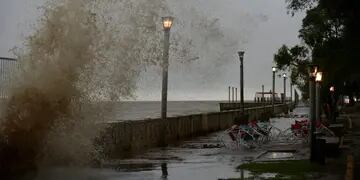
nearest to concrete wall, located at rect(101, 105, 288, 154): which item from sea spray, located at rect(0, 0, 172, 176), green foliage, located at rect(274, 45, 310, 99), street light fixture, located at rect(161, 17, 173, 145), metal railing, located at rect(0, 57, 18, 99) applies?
street light fixture, located at rect(161, 17, 173, 145)

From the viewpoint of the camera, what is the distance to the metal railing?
15.4m

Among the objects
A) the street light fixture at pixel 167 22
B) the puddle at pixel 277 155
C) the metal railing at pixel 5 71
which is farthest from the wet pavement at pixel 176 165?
the street light fixture at pixel 167 22

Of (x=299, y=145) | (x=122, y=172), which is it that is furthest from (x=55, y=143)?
(x=299, y=145)

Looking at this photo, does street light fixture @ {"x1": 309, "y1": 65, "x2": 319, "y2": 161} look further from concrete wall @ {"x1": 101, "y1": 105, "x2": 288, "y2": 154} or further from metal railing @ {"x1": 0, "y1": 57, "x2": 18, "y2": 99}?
metal railing @ {"x1": 0, "y1": 57, "x2": 18, "y2": 99}

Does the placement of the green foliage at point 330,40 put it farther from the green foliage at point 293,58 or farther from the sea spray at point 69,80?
the sea spray at point 69,80

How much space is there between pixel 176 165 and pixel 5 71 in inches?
199

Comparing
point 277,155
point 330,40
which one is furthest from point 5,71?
point 330,40

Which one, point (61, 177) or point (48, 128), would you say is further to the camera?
point (48, 128)

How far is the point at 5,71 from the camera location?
15.8 metres

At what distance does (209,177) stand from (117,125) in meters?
6.68

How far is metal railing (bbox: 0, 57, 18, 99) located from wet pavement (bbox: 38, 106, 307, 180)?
7.07 ft

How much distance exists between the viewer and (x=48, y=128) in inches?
600

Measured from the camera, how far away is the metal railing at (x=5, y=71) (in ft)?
50.4

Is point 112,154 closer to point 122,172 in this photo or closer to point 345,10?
point 122,172
